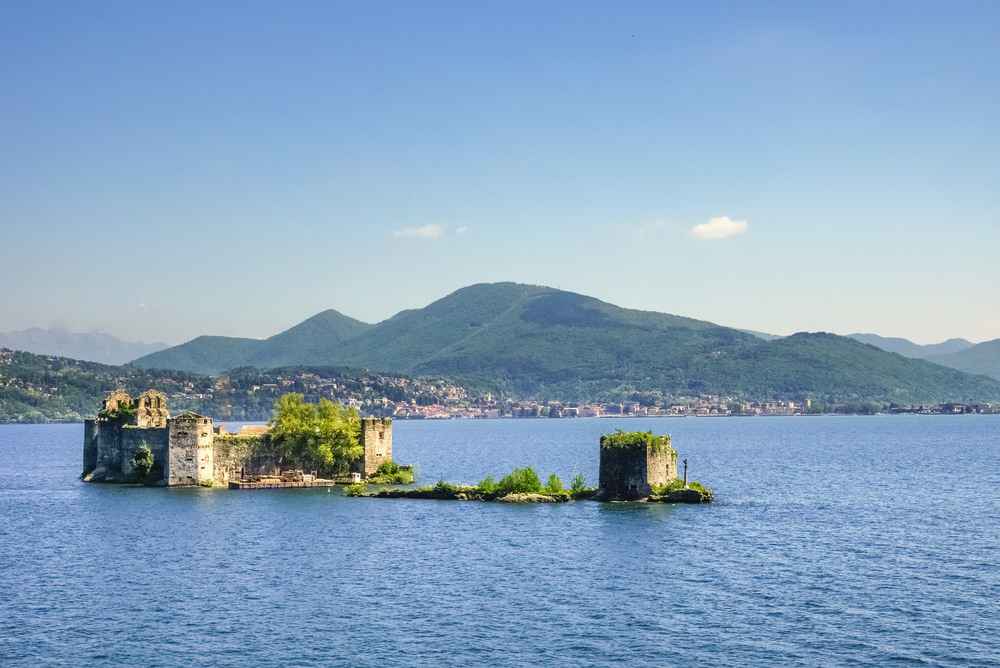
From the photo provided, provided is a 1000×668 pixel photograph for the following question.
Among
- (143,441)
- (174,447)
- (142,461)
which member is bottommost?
(142,461)

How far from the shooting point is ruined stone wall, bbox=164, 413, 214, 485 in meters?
74.7

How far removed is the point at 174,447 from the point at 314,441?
10.2 m

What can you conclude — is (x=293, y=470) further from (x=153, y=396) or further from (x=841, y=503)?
(x=841, y=503)

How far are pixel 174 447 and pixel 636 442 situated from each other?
110ft

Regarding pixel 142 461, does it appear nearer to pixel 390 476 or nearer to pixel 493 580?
pixel 390 476

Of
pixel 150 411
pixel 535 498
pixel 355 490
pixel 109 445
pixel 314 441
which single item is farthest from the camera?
pixel 109 445

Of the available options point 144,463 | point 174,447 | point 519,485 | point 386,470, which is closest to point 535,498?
point 519,485

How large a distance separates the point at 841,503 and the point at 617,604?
37929mm

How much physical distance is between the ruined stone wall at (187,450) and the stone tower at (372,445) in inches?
447

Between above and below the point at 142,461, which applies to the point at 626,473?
above

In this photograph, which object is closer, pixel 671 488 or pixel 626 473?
pixel 626 473

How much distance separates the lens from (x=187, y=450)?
75000 mm

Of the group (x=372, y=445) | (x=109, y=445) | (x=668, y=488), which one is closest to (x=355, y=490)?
(x=372, y=445)

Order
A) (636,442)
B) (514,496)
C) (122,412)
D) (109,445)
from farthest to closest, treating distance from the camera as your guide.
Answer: (109,445), (122,412), (514,496), (636,442)
